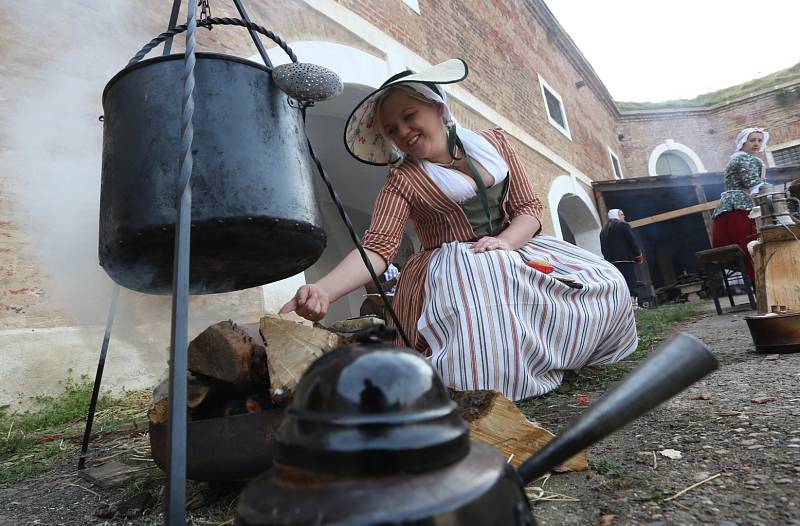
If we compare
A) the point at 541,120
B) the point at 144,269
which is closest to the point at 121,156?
the point at 144,269

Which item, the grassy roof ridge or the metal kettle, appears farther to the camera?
the grassy roof ridge

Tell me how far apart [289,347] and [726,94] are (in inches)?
1037

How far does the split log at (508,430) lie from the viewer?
3.89 ft

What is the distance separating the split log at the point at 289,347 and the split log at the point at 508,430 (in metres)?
0.44

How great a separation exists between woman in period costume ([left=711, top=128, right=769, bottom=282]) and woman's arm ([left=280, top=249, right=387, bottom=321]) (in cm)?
459

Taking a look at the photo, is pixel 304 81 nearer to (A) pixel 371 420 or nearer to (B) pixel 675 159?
(A) pixel 371 420

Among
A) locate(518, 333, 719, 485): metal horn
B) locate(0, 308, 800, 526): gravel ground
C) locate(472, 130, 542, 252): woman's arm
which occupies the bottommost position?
locate(0, 308, 800, 526): gravel ground

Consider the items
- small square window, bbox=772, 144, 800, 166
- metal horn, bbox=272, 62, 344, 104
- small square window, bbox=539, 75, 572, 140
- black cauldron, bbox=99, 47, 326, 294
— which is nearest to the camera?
black cauldron, bbox=99, 47, 326, 294

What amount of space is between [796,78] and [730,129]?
9.08 feet

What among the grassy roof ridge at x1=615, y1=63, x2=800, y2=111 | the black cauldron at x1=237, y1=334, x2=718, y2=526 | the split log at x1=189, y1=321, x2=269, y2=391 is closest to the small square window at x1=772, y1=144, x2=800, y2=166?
the grassy roof ridge at x1=615, y1=63, x2=800, y2=111

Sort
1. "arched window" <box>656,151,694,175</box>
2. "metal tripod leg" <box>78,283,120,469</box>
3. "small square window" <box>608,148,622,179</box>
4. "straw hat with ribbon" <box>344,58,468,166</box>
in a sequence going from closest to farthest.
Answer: "metal tripod leg" <box>78,283,120,469</box>, "straw hat with ribbon" <box>344,58,468,166</box>, "small square window" <box>608,148,622,179</box>, "arched window" <box>656,151,694,175</box>

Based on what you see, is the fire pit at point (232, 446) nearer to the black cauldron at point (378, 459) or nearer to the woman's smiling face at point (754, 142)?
the black cauldron at point (378, 459)

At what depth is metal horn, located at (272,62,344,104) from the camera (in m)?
1.36

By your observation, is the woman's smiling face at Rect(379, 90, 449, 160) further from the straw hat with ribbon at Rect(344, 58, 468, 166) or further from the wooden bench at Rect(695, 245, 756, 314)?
the wooden bench at Rect(695, 245, 756, 314)
